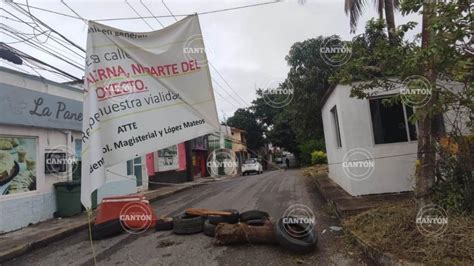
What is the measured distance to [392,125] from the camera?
27.2 ft

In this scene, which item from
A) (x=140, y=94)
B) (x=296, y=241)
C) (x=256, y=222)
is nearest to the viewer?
(x=140, y=94)

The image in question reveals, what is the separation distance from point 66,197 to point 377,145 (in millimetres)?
8942

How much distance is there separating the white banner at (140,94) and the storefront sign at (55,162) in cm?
751

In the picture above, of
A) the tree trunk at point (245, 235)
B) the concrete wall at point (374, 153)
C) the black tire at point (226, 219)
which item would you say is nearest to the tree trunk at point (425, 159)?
the tree trunk at point (245, 235)

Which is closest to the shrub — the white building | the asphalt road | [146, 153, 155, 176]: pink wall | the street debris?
[146, 153, 155, 176]: pink wall

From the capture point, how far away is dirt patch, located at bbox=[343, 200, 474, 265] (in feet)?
13.3

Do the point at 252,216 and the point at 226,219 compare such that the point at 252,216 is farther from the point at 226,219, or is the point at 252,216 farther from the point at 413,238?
the point at 413,238

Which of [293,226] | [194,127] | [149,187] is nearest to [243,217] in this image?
[293,226]

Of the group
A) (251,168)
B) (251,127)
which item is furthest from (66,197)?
(251,127)

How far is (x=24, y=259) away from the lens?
20.3 feet

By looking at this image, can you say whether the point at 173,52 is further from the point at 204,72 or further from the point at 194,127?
the point at 194,127

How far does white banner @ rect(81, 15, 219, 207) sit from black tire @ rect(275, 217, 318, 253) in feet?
7.84

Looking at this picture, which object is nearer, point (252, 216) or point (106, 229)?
point (252, 216)

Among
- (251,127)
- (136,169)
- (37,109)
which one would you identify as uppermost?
(251,127)
